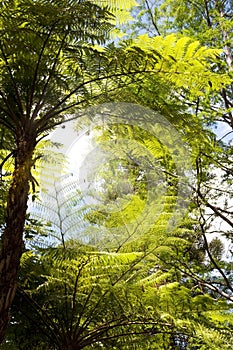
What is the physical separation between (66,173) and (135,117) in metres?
0.58

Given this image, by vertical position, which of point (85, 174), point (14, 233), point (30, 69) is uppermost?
point (85, 174)

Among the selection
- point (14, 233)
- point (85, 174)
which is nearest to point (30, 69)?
point (14, 233)

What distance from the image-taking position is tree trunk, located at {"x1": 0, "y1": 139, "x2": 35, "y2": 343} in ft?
4.54

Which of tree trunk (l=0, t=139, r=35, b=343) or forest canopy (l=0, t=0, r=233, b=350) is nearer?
tree trunk (l=0, t=139, r=35, b=343)

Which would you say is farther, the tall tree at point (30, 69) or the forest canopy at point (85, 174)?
the forest canopy at point (85, 174)

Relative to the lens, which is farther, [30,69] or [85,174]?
[85,174]

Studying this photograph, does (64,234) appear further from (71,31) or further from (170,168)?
(170,168)

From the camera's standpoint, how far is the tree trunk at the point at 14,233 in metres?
1.38

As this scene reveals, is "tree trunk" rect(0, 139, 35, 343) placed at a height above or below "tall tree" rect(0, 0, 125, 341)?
below

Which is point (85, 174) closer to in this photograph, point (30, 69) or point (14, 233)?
point (30, 69)

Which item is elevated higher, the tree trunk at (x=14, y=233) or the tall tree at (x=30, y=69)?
the tall tree at (x=30, y=69)

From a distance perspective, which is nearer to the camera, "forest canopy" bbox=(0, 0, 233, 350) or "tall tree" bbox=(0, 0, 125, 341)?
"tall tree" bbox=(0, 0, 125, 341)

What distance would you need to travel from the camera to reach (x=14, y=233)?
1479mm

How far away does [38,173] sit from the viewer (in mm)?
2477
